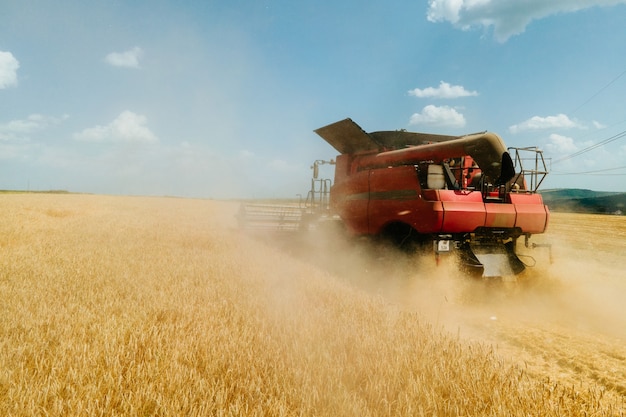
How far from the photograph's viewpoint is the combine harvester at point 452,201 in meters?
5.57

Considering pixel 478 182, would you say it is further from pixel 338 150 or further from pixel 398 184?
pixel 338 150

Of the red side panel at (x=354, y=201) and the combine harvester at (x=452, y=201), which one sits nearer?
the combine harvester at (x=452, y=201)

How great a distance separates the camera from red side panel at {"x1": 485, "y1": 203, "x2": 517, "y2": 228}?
592 cm

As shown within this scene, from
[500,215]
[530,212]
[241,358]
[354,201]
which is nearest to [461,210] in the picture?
[500,215]

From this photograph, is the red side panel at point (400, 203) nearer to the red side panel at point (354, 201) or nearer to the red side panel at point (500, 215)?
the red side panel at point (354, 201)

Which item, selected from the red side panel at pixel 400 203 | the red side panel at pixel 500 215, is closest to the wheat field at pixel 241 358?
the red side panel at pixel 400 203

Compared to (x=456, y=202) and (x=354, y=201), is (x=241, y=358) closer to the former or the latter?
(x=456, y=202)

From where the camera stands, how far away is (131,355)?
2996mm

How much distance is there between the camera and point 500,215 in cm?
602

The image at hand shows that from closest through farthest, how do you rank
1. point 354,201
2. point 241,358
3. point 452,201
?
point 241,358, point 452,201, point 354,201

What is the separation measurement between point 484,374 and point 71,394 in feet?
9.78

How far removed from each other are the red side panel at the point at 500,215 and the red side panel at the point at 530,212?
0.12 meters

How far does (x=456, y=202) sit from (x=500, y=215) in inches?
37.6

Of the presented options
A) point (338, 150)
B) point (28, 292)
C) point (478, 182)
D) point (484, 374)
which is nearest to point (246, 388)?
point (484, 374)
